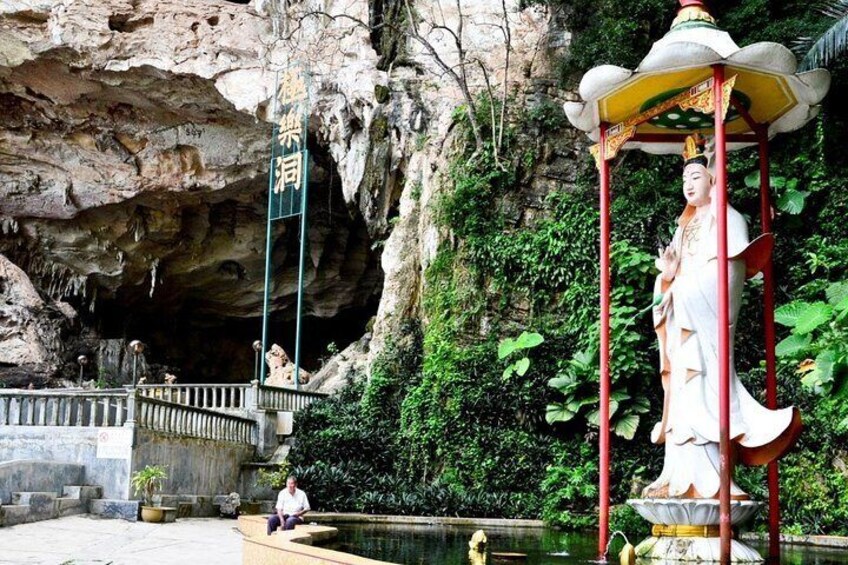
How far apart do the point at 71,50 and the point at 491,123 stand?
32.2 ft

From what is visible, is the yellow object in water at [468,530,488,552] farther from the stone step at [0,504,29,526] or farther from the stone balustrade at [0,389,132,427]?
the stone balustrade at [0,389,132,427]

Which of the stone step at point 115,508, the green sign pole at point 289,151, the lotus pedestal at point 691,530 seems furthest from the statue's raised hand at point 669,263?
the green sign pole at point 289,151

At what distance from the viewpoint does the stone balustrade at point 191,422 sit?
13.6 m

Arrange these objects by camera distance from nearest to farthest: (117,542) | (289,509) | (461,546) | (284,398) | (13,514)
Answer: (461,546) < (289,509) < (117,542) < (13,514) < (284,398)

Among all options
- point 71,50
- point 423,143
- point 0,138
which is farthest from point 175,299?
point 423,143

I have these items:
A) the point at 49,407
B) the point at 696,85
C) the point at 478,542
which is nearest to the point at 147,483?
the point at 49,407

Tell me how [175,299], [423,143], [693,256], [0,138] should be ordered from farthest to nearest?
[175,299]
[0,138]
[423,143]
[693,256]

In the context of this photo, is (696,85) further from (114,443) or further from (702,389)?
(114,443)

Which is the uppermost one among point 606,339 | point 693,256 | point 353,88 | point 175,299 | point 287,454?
point 353,88

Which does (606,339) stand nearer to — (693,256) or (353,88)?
(693,256)

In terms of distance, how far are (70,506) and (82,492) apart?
34 centimetres

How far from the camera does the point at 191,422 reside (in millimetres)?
14727

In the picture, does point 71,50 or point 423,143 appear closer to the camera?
point 423,143

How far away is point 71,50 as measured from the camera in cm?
2092
